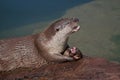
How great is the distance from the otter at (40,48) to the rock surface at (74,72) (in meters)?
0.11

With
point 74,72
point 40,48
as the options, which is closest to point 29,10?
point 40,48

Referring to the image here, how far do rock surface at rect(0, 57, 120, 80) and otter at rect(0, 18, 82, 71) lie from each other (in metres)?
0.11

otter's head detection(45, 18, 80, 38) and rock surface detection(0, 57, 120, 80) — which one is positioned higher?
otter's head detection(45, 18, 80, 38)

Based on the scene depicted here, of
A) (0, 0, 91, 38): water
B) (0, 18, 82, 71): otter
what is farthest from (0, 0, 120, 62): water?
(0, 18, 82, 71): otter

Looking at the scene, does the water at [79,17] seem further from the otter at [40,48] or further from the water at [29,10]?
the otter at [40,48]

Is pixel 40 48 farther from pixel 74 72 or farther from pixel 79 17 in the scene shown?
pixel 79 17

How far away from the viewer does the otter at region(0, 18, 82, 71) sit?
4.02 metres

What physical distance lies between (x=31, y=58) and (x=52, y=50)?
276mm

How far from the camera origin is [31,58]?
4.09 metres

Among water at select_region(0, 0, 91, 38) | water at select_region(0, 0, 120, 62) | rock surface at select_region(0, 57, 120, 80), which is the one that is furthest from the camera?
water at select_region(0, 0, 91, 38)

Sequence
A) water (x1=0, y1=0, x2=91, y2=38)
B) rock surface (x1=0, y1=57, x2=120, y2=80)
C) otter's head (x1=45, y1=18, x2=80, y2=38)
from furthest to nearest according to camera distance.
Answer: water (x1=0, y1=0, x2=91, y2=38)
otter's head (x1=45, y1=18, x2=80, y2=38)
rock surface (x1=0, y1=57, x2=120, y2=80)

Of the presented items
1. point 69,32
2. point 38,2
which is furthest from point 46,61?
point 38,2

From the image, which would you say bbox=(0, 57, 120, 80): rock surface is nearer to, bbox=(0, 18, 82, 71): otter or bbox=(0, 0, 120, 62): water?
bbox=(0, 18, 82, 71): otter

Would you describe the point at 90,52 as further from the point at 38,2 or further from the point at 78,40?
the point at 38,2
